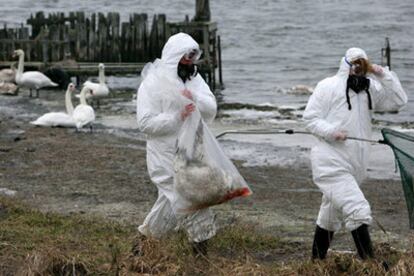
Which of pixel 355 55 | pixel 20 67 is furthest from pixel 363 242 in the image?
pixel 20 67

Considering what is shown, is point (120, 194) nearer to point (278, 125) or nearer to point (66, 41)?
point (278, 125)

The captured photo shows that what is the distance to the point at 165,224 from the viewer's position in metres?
8.34

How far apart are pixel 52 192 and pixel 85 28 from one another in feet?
48.8

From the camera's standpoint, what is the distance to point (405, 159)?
852cm

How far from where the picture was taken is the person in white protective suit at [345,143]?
324 inches

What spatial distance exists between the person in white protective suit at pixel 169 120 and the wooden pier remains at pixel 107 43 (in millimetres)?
17241

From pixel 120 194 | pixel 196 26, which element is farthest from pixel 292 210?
pixel 196 26

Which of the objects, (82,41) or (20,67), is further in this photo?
(82,41)

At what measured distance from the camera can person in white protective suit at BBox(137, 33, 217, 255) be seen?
26.9 feet

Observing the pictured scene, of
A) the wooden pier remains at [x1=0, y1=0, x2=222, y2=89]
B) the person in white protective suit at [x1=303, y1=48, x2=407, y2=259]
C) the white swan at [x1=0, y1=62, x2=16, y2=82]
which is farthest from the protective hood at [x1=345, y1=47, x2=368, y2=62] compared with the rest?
the white swan at [x1=0, y1=62, x2=16, y2=82]

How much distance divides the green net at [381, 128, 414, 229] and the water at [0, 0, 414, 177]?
6.91 meters

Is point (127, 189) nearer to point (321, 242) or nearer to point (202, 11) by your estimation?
point (321, 242)

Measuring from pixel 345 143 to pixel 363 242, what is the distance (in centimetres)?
76

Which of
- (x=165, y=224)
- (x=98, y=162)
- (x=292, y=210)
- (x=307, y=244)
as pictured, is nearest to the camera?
(x=165, y=224)
